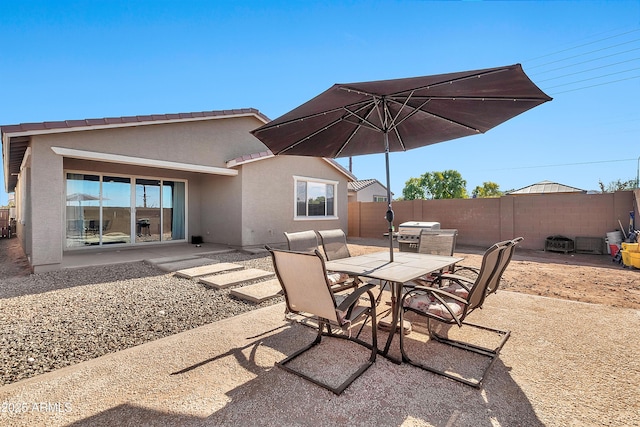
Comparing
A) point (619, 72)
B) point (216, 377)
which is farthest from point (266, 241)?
point (619, 72)

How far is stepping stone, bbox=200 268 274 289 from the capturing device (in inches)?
216

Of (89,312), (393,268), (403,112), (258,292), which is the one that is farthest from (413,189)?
(89,312)

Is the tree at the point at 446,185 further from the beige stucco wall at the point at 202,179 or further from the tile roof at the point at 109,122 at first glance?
the tile roof at the point at 109,122

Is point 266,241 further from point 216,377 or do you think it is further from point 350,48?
point 216,377

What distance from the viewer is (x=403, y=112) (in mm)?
4094

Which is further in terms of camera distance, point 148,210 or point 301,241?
point 148,210

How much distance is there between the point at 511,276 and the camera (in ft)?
21.2

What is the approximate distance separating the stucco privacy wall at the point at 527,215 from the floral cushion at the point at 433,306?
9.58 m

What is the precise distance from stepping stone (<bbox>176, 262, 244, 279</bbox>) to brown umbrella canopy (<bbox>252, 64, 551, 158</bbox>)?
3.45m

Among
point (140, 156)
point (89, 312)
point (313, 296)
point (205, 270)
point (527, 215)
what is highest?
point (140, 156)

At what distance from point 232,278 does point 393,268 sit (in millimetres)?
3705

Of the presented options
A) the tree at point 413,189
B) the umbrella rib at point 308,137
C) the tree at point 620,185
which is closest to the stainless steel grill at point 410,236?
the umbrella rib at point 308,137

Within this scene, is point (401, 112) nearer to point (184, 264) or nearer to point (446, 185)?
point (184, 264)

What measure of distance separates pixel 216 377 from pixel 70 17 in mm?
9838
